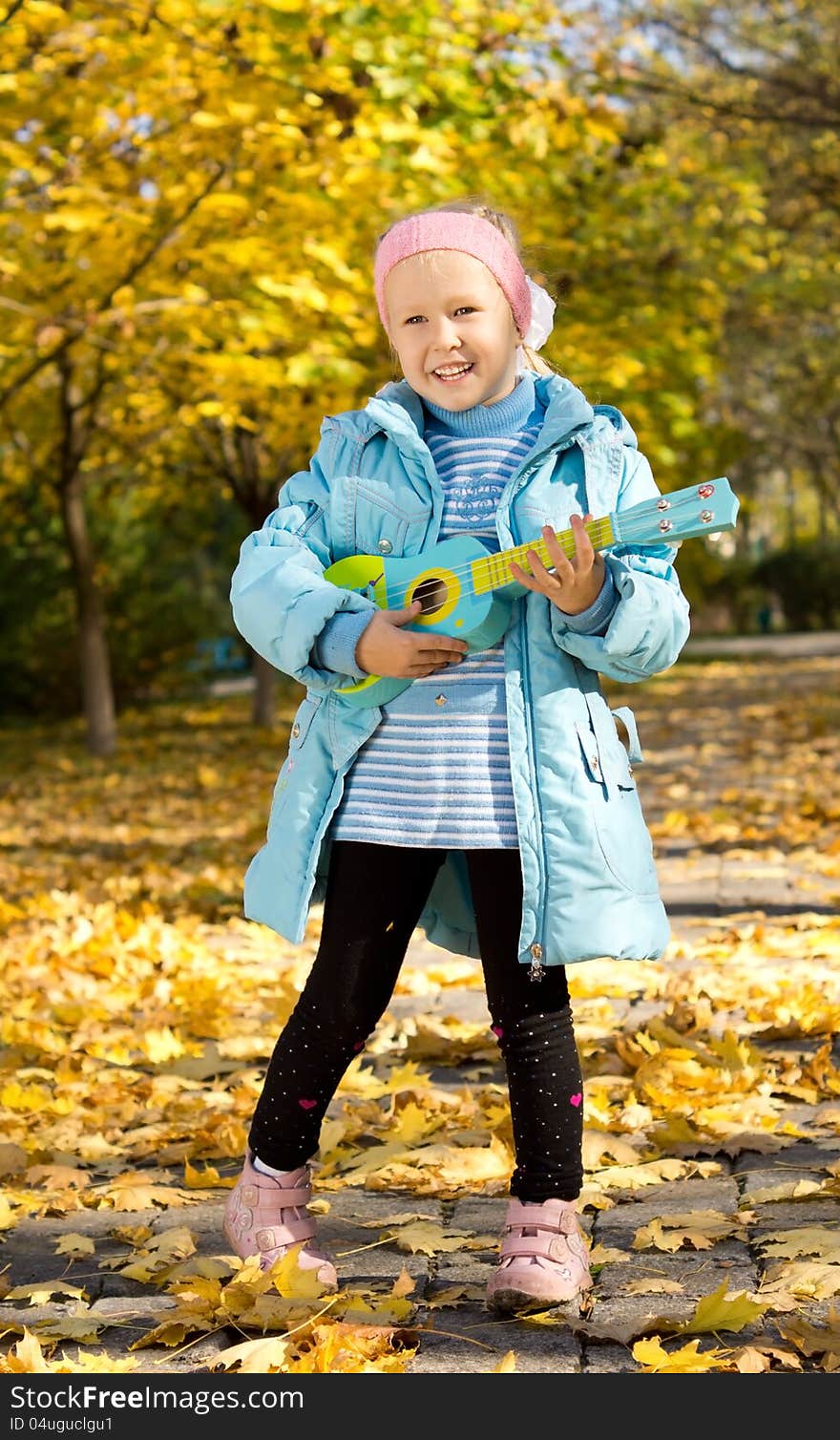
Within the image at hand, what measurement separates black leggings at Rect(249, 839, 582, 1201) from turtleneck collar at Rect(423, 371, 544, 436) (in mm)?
710

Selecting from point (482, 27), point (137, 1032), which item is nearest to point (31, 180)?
point (482, 27)

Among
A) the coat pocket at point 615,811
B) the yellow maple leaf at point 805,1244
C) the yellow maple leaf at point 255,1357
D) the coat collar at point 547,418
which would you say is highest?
the coat collar at point 547,418

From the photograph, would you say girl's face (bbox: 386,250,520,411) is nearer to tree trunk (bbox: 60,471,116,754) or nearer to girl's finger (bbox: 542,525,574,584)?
girl's finger (bbox: 542,525,574,584)

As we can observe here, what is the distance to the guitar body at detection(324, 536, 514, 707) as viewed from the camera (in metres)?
2.71

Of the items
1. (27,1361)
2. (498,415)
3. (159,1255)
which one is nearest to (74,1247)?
(159,1255)

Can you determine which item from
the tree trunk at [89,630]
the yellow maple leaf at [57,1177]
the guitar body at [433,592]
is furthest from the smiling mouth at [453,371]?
the tree trunk at [89,630]

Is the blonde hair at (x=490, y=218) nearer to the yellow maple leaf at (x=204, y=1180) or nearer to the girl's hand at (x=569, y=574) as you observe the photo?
the girl's hand at (x=569, y=574)

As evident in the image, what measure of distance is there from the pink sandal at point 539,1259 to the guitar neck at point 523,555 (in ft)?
3.29

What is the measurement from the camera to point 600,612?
265cm

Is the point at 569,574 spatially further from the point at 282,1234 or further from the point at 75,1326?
the point at 75,1326

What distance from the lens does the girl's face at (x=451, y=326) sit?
2.79 metres

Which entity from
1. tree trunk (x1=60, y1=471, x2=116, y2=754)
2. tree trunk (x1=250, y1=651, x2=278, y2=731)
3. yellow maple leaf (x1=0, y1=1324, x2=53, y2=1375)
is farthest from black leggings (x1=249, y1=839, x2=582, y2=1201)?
tree trunk (x1=250, y1=651, x2=278, y2=731)
